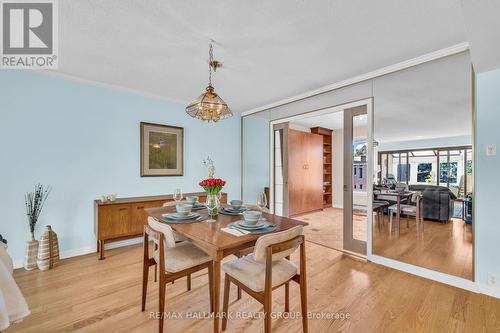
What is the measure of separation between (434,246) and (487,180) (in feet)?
3.20

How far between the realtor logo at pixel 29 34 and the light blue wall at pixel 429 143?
3.75 m

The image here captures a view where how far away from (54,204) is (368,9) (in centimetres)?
421

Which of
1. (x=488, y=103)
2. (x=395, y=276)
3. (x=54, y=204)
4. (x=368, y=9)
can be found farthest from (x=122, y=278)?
(x=488, y=103)

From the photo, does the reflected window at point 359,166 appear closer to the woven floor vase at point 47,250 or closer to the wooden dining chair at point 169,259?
the wooden dining chair at point 169,259

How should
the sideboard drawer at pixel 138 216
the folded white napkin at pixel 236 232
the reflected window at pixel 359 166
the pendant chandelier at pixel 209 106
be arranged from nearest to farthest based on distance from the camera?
the folded white napkin at pixel 236 232, the pendant chandelier at pixel 209 106, the reflected window at pixel 359 166, the sideboard drawer at pixel 138 216

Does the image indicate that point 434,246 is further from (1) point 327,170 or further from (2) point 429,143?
(1) point 327,170

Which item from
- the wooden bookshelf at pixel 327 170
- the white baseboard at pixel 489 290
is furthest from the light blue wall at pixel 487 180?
the wooden bookshelf at pixel 327 170

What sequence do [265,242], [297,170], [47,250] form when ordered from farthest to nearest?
[297,170]
[47,250]
[265,242]

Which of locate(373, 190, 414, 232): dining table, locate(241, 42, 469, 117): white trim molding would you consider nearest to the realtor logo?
locate(241, 42, 469, 117): white trim molding

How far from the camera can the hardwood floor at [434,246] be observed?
7.70 ft

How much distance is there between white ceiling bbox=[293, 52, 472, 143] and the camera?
231cm

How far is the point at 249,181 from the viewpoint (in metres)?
4.85

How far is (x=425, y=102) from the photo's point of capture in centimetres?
262

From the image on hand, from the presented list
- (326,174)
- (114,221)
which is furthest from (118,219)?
(326,174)
